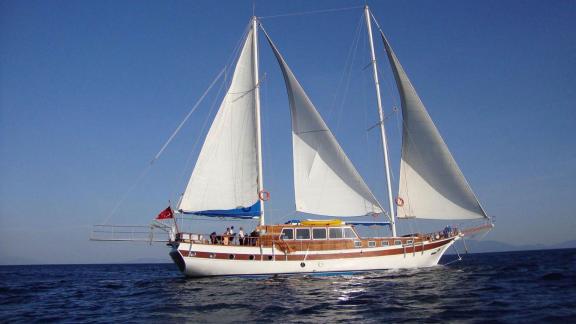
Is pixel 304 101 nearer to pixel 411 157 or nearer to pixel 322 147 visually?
pixel 322 147

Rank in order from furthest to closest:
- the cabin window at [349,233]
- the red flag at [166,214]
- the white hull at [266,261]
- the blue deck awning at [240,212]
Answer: the blue deck awning at [240,212]
the cabin window at [349,233]
the red flag at [166,214]
the white hull at [266,261]

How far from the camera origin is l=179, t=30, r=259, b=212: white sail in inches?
1065

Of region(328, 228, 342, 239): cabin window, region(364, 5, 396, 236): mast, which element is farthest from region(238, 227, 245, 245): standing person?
region(364, 5, 396, 236): mast

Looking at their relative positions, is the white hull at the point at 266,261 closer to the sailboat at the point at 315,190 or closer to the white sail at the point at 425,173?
the sailboat at the point at 315,190

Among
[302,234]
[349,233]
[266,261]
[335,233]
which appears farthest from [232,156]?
[349,233]

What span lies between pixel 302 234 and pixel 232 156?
6.62 m

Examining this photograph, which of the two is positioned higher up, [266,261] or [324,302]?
[266,261]

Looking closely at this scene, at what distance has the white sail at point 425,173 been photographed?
28.2m

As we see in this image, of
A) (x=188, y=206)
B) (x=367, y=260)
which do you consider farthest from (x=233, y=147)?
(x=367, y=260)

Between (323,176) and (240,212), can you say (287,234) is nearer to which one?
(240,212)

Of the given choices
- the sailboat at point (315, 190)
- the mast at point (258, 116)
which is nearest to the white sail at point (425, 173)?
the sailboat at point (315, 190)

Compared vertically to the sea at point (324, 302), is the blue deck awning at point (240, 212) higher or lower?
higher

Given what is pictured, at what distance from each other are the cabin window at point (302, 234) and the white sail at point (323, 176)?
221cm

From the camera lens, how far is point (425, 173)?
28984 millimetres
